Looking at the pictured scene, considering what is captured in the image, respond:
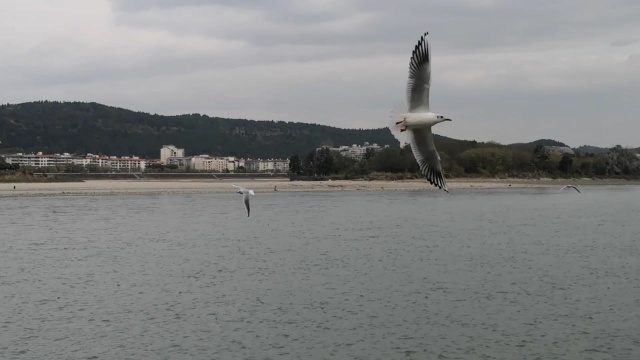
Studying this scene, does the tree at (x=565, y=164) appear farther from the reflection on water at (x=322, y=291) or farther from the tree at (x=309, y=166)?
the reflection on water at (x=322, y=291)

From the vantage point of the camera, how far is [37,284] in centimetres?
2258

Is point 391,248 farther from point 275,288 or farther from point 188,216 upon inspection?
point 188,216

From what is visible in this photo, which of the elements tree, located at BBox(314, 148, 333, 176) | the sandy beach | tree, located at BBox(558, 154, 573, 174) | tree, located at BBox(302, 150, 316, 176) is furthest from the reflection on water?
tree, located at BBox(302, 150, 316, 176)

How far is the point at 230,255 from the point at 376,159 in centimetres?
8342

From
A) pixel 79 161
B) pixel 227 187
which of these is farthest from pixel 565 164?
pixel 79 161

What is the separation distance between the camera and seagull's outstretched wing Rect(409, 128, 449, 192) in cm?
935

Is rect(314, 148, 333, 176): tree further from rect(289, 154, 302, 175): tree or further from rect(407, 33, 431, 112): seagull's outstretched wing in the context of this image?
rect(407, 33, 431, 112): seagull's outstretched wing

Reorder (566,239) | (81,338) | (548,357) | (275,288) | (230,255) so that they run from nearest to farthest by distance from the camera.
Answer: (548,357), (81,338), (275,288), (230,255), (566,239)

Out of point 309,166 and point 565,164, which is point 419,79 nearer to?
point 565,164

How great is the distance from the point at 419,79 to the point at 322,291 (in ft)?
42.6

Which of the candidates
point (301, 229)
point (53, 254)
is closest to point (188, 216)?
point (301, 229)

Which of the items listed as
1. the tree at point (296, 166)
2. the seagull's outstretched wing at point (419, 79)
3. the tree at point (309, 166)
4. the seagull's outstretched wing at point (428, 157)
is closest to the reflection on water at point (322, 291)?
the seagull's outstretched wing at point (428, 157)

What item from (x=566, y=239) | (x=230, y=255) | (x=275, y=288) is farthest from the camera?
(x=566, y=239)

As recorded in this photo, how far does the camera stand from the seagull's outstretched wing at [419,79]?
8.92 meters
